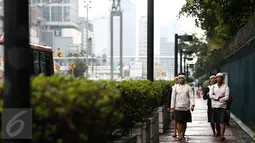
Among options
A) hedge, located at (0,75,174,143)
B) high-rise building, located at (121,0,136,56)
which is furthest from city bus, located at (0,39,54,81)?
high-rise building, located at (121,0,136,56)

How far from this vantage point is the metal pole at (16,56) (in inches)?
157

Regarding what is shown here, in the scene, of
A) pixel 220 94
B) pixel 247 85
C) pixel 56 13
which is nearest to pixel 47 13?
pixel 56 13

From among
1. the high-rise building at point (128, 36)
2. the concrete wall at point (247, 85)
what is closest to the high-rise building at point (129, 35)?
the high-rise building at point (128, 36)

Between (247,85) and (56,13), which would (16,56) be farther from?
(56,13)

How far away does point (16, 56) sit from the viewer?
4027 mm

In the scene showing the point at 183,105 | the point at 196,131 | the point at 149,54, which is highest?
the point at 149,54

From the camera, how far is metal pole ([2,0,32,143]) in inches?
157

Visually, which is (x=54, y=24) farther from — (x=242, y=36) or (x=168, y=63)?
(x=242, y=36)

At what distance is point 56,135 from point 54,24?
87119 mm

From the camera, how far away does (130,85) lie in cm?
880

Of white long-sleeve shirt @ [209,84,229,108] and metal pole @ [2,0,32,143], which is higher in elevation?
metal pole @ [2,0,32,143]

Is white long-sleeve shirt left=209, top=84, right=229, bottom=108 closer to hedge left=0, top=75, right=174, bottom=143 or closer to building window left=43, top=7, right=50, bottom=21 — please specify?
hedge left=0, top=75, right=174, bottom=143

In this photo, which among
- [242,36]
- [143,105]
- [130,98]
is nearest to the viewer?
[130,98]

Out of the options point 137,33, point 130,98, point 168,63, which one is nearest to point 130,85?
point 130,98
